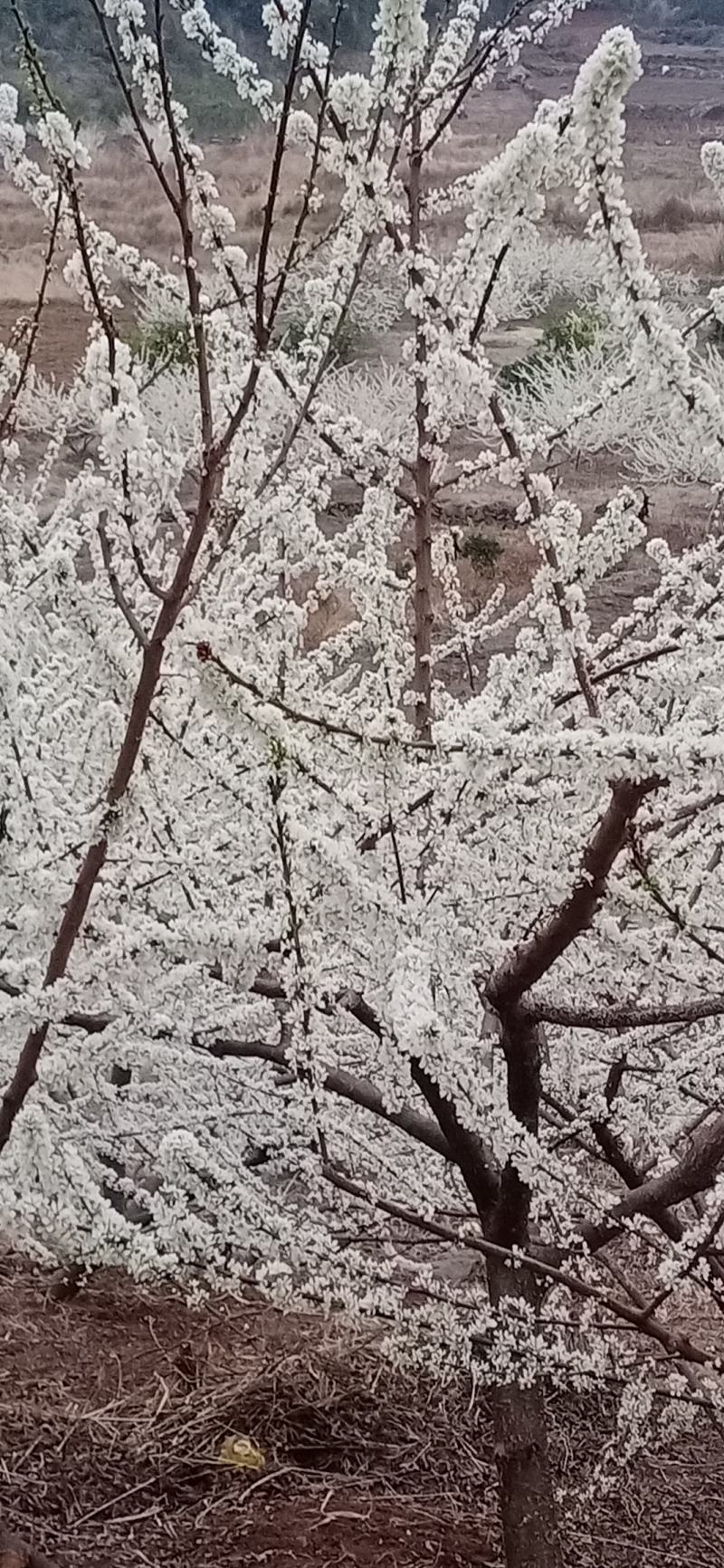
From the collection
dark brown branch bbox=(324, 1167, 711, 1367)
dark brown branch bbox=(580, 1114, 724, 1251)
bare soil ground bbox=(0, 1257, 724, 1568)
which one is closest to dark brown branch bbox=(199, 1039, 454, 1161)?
dark brown branch bbox=(324, 1167, 711, 1367)

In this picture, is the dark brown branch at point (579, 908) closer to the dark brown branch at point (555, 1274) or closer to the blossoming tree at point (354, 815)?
the blossoming tree at point (354, 815)

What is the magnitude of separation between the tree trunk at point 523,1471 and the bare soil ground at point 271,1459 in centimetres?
27

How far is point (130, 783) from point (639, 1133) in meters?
1.24

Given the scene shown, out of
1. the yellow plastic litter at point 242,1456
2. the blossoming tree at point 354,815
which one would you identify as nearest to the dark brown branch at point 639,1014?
the blossoming tree at point 354,815

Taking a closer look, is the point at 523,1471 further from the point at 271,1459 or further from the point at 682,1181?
the point at 271,1459

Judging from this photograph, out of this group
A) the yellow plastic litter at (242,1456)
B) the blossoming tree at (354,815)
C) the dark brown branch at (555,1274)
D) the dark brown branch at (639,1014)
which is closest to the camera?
the blossoming tree at (354,815)

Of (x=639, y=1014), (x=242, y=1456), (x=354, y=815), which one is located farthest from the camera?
(x=242, y=1456)

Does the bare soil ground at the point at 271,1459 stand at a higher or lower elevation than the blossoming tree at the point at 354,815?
lower

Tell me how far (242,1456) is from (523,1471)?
0.64m

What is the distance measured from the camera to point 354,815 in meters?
1.40

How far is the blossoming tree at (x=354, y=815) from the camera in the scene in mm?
1107

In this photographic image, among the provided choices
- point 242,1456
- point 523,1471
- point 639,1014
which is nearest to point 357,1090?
point 639,1014

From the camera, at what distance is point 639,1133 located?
2.14 m

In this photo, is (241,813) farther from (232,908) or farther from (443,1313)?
(443,1313)
